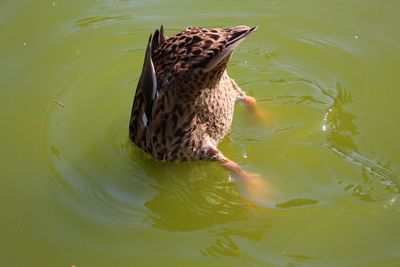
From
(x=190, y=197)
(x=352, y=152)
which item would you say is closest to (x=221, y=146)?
(x=190, y=197)

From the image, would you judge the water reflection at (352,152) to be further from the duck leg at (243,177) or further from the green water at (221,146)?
the duck leg at (243,177)

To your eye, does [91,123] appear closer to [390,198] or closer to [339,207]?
[339,207]

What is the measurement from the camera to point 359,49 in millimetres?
6184

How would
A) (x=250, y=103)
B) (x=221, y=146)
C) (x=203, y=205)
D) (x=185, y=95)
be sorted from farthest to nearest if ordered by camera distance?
(x=250, y=103) < (x=221, y=146) < (x=203, y=205) < (x=185, y=95)

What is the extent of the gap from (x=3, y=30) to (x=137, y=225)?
10.3ft

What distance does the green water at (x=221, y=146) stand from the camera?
452 centimetres

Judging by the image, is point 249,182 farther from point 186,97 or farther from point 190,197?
point 186,97

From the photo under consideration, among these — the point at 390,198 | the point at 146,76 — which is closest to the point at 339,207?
Result: the point at 390,198

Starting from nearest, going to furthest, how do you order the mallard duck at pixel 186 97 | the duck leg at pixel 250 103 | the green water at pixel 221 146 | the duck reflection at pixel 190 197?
1. the mallard duck at pixel 186 97
2. the green water at pixel 221 146
3. the duck reflection at pixel 190 197
4. the duck leg at pixel 250 103

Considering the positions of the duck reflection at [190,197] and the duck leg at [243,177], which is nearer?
the duck reflection at [190,197]

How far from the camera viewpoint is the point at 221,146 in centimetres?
534

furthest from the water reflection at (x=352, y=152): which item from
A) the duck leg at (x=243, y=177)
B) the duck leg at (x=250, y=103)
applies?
the duck leg at (x=243, y=177)

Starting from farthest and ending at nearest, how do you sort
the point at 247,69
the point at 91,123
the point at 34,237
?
the point at 247,69 < the point at 91,123 < the point at 34,237

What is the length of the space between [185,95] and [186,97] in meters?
0.02
